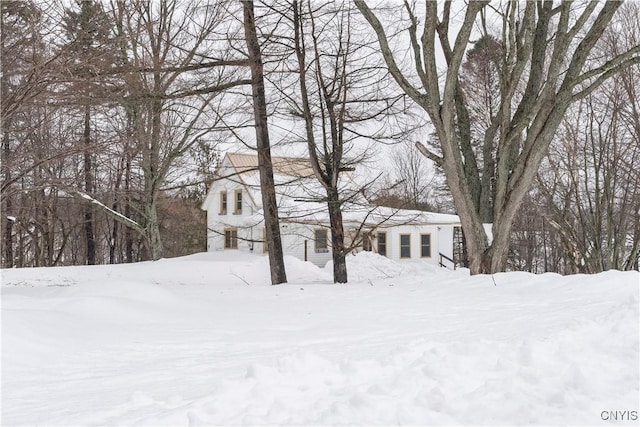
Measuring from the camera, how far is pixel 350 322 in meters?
6.38

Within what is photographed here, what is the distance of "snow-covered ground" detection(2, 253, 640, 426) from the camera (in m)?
2.90

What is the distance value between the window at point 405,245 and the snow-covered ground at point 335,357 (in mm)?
19653

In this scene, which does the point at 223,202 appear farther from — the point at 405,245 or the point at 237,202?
the point at 405,245

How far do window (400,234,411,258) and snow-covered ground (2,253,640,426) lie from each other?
1965cm

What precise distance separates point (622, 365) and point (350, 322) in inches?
138

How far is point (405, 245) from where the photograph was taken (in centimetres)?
2816

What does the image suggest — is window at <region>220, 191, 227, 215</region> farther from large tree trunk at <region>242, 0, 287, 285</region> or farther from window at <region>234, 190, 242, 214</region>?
large tree trunk at <region>242, 0, 287, 285</region>

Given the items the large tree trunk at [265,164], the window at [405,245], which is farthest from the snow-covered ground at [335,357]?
the window at [405,245]

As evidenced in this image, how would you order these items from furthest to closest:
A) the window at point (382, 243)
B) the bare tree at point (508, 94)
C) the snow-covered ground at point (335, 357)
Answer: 1. the window at point (382, 243)
2. the bare tree at point (508, 94)
3. the snow-covered ground at point (335, 357)

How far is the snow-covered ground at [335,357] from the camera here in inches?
114

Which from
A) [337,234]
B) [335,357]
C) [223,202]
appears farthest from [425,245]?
[335,357]

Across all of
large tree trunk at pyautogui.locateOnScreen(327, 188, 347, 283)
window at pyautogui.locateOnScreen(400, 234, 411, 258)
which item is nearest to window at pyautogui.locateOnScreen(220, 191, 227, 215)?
window at pyautogui.locateOnScreen(400, 234, 411, 258)

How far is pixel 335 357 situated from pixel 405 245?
80.1 feet

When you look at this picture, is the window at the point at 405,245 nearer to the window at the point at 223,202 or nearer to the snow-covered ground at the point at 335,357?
the window at the point at 223,202
